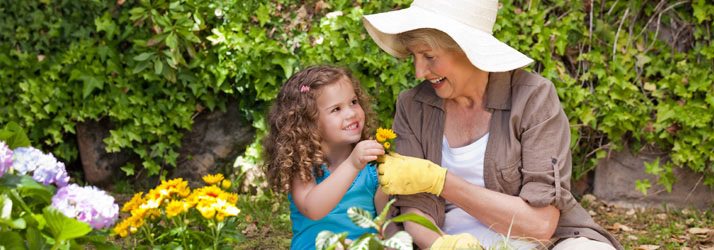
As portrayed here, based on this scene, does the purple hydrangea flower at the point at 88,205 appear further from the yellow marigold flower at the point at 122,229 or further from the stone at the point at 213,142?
the stone at the point at 213,142

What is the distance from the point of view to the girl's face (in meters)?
2.78

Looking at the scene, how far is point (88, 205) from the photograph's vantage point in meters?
1.79

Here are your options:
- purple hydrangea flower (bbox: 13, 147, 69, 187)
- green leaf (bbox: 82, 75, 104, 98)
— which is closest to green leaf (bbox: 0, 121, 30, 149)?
purple hydrangea flower (bbox: 13, 147, 69, 187)

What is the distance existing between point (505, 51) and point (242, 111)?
212 centimetres

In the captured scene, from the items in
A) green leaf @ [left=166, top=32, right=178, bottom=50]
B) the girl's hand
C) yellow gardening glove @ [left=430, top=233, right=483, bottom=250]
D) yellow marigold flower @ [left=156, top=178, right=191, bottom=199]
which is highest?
yellow marigold flower @ [left=156, top=178, right=191, bottom=199]

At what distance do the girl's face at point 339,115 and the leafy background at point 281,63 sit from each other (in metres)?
1.18

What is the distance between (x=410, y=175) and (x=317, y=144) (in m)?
0.46

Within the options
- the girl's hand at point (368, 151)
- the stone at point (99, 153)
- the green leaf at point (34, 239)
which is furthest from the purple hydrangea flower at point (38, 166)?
the stone at point (99, 153)

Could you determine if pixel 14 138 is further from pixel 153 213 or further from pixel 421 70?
pixel 421 70

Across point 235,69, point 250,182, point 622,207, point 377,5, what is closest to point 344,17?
point 377,5

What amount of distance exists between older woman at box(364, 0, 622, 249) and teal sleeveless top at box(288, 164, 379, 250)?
17cm

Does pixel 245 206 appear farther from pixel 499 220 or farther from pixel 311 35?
pixel 499 220

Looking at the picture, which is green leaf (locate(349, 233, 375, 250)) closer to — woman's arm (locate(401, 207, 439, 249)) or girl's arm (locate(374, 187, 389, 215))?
woman's arm (locate(401, 207, 439, 249))

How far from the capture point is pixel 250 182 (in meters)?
4.51
